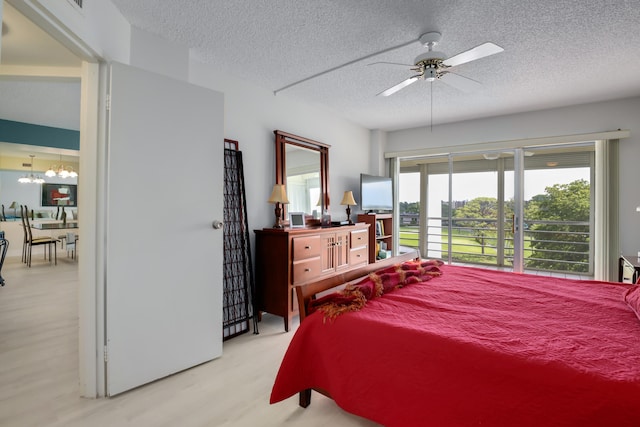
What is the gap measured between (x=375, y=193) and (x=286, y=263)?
97.1 inches

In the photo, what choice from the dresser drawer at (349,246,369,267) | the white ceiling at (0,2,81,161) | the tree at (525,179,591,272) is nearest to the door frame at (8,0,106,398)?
the white ceiling at (0,2,81,161)

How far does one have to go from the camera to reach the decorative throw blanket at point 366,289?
1704mm

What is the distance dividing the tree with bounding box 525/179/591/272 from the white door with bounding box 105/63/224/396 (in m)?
4.47

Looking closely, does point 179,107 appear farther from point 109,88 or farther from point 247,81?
point 247,81

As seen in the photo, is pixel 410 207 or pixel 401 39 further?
pixel 410 207

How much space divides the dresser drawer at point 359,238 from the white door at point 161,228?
1927 millimetres

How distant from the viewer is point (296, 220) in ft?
11.9

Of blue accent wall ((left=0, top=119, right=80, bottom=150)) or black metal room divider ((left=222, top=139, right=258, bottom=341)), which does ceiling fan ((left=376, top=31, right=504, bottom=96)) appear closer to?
black metal room divider ((left=222, top=139, right=258, bottom=341))

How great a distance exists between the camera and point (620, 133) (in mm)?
3822

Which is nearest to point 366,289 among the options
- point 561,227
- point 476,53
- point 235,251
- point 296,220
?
point 235,251

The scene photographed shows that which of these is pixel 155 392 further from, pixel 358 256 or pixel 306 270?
pixel 358 256

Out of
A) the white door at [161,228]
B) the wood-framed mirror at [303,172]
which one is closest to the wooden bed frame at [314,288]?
the white door at [161,228]

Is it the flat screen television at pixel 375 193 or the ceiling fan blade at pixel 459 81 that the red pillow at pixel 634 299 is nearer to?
the ceiling fan blade at pixel 459 81

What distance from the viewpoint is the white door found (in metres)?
1.96
